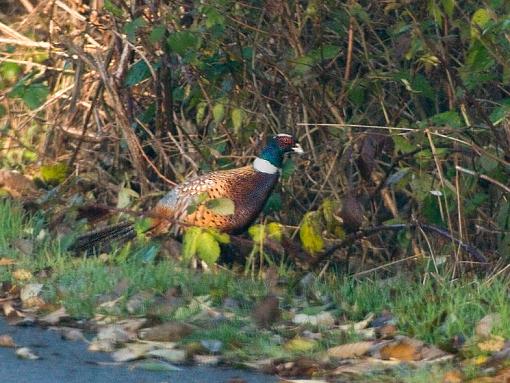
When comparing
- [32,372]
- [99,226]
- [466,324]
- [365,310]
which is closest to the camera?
[32,372]

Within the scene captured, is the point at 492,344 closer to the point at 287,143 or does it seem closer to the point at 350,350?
the point at 350,350

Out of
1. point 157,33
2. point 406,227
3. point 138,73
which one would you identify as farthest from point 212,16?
point 406,227

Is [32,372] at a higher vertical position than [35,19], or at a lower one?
lower

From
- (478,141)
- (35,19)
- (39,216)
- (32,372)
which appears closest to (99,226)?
(39,216)

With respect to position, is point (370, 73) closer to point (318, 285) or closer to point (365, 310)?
point (318, 285)

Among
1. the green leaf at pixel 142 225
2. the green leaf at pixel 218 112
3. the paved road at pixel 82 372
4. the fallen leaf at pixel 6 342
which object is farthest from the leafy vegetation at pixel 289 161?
the fallen leaf at pixel 6 342

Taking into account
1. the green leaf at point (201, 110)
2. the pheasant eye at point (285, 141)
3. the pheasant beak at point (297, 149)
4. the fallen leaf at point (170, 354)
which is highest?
the green leaf at point (201, 110)

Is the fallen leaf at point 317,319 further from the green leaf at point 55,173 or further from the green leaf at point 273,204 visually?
the green leaf at point 55,173

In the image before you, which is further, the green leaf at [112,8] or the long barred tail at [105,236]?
the green leaf at [112,8]

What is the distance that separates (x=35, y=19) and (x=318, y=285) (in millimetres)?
3697

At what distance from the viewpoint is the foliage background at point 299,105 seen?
6.06 metres

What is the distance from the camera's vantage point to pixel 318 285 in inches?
235

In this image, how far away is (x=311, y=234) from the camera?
646 centimetres

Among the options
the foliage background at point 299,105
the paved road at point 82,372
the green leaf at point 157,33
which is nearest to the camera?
the paved road at point 82,372
